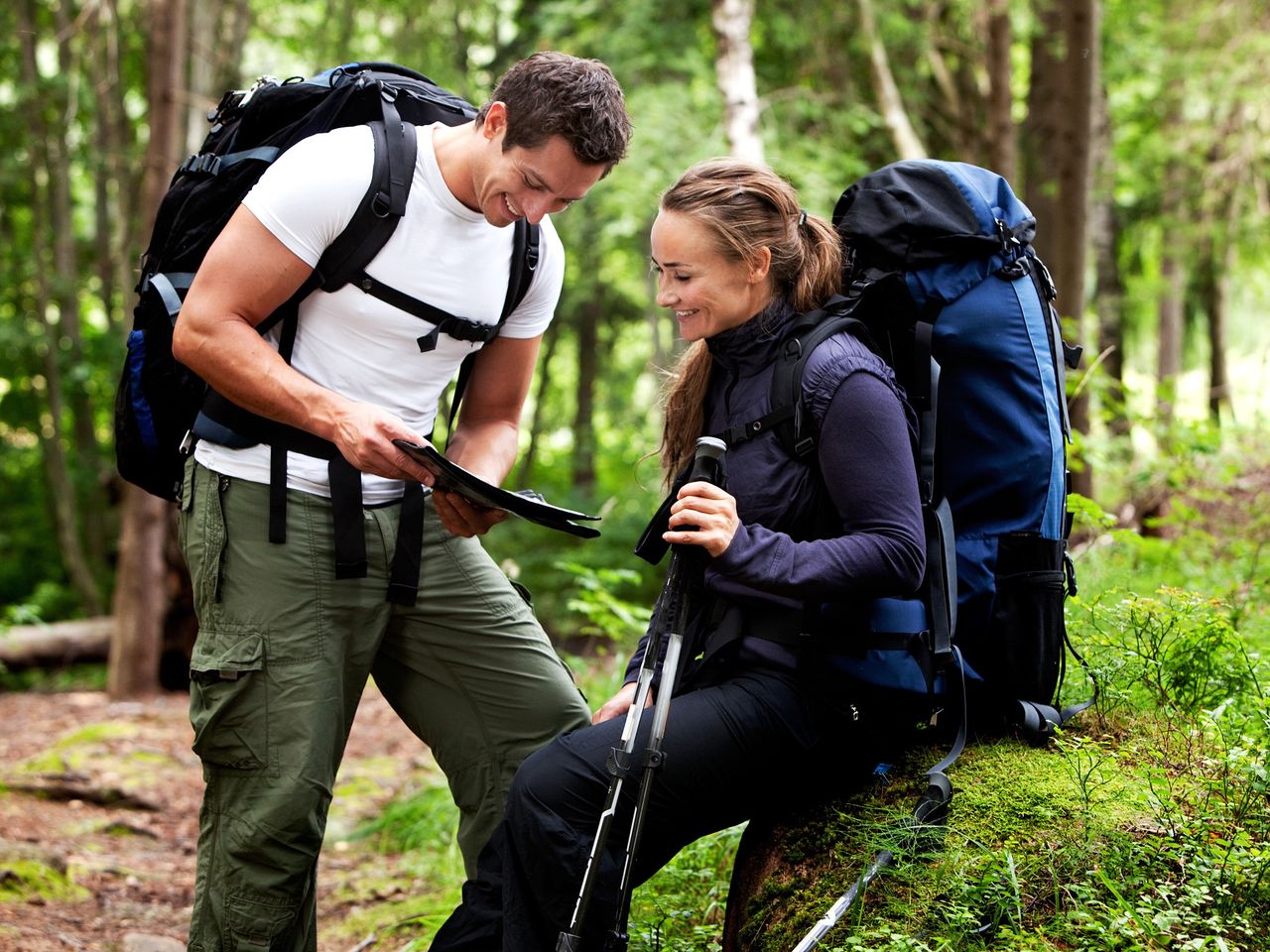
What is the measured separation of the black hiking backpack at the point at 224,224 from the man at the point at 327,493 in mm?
42

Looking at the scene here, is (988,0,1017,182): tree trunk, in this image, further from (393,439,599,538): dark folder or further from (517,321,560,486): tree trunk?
(517,321,560,486): tree trunk

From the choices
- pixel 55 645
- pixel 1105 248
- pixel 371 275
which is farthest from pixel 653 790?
pixel 1105 248

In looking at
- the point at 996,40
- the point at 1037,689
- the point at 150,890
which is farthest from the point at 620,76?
the point at 1037,689

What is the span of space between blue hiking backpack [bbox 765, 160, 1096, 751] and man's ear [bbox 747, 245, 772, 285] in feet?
0.51

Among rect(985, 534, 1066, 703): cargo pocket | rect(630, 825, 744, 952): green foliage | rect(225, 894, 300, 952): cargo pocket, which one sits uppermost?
rect(985, 534, 1066, 703): cargo pocket

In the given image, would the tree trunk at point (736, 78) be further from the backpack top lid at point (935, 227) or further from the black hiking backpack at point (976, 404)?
the black hiking backpack at point (976, 404)

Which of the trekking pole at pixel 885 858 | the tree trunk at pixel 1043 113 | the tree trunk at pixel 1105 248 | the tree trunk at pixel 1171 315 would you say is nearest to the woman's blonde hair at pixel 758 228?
the trekking pole at pixel 885 858

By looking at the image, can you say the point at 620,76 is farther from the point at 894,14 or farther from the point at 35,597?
the point at 35,597

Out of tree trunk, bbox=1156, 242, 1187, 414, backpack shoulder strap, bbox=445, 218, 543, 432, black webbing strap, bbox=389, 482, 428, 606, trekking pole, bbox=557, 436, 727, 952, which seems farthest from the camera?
tree trunk, bbox=1156, 242, 1187, 414

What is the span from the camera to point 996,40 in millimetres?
9727

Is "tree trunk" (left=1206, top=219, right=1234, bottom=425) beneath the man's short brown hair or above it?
beneath

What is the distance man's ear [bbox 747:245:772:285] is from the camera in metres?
2.85

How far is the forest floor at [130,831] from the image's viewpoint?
444cm

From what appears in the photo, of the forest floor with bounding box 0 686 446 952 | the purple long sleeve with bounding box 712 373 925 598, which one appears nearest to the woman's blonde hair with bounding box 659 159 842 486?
the purple long sleeve with bounding box 712 373 925 598
